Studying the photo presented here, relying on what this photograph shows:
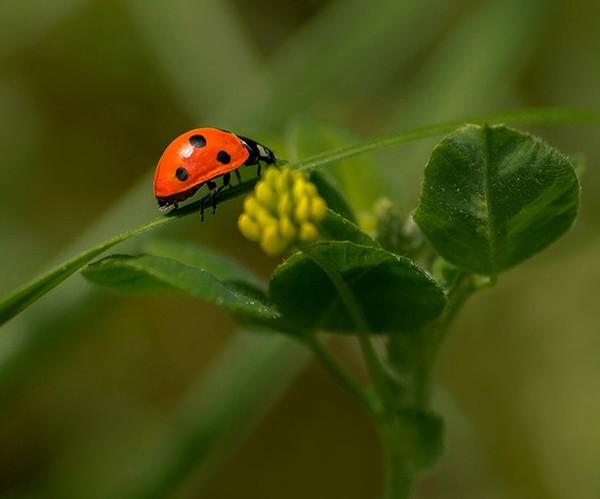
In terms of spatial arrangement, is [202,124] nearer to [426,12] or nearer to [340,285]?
[426,12]

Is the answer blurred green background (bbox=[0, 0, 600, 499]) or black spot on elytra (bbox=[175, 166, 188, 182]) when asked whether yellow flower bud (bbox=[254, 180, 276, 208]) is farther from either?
blurred green background (bbox=[0, 0, 600, 499])

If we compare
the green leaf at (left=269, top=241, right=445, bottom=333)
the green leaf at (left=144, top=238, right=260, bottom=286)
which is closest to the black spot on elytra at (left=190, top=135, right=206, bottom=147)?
the green leaf at (left=144, top=238, right=260, bottom=286)

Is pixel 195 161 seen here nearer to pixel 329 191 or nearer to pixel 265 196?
pixel 329 191

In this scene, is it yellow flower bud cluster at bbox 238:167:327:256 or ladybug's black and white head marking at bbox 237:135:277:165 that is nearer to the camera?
yellow flower bud cluster at bbox 238:167:327:256

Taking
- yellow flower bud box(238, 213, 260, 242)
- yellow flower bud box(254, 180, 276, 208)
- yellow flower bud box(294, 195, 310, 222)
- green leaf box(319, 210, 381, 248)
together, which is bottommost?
green leaf box(319, 210, 381, 248)

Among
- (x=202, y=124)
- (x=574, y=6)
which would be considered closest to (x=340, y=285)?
(x=202, y=124)

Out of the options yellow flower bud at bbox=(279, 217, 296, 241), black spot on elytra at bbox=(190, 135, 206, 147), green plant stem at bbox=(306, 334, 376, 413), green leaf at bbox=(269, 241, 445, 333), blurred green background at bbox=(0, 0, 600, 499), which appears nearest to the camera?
yellow flower bud at bbox=(279, 217, 296, 241)

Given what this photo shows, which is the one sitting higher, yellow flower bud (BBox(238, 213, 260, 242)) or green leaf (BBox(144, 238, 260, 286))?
yellow flower bud (BBox(238, 213, 260, 242))
